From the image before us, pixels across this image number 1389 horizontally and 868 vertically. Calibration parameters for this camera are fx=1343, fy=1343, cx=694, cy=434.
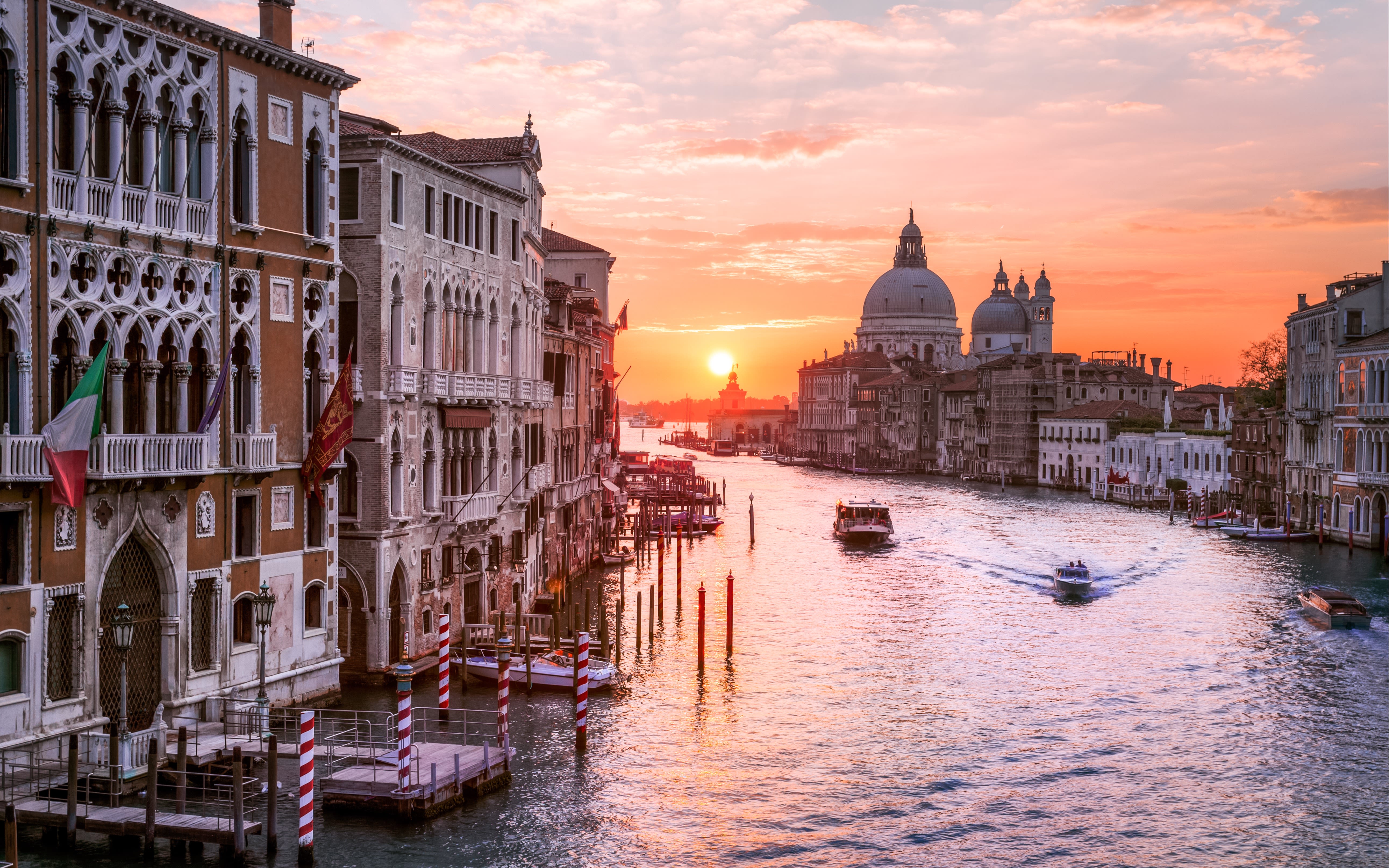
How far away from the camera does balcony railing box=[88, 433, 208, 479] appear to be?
735 inches

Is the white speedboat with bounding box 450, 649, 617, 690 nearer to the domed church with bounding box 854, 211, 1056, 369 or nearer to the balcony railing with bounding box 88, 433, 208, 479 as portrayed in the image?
the balcony railing with bounding box 88, 433, 208, 479

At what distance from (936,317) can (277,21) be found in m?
164

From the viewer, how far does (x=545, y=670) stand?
1110 inches

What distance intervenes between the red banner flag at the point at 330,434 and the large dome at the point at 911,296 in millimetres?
163060

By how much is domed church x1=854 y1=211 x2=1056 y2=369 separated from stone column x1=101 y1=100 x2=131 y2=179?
148641 mm

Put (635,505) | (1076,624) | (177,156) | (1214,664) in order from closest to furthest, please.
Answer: (177,156) < (1214,664) < (1076,624) < (635,505)

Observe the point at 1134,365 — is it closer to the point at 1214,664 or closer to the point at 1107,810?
the point at 1214,664

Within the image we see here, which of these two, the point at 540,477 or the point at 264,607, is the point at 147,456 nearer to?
the point at 264,607

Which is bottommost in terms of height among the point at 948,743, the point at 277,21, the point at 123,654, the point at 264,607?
the point at 948,743

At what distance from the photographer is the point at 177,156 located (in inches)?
814

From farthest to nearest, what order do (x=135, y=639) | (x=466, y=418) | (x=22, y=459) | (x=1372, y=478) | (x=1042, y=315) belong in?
(x=1042, y=315) → (x=1372, y=478) → (x=466, y=418) → (x=135, y=639) → (x=22, y=459)

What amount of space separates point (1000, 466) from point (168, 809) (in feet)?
360

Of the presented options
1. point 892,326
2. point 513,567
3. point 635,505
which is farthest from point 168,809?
point 892,326

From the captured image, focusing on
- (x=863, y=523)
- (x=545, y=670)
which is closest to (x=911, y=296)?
(x=863, y=523)
